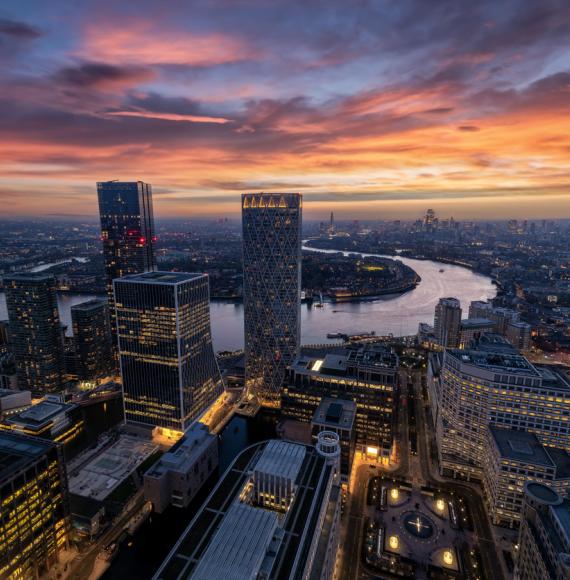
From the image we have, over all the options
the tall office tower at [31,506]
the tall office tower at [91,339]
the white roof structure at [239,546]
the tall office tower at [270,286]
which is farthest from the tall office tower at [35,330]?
the white roof structure at [239,546]

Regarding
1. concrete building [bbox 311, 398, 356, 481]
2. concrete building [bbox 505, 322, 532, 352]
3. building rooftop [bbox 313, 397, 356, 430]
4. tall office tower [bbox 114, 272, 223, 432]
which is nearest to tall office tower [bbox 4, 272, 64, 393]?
tall office tower [bbox 114, 272, 223, 432]

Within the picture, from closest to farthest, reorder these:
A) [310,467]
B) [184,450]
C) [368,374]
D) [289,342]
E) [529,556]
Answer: [529,556] → [310,467] → [184,450] → [368,374] → [289,342]

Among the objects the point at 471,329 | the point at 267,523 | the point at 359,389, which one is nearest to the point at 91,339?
the point at 359,389

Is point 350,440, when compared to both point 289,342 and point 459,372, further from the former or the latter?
point 289,342

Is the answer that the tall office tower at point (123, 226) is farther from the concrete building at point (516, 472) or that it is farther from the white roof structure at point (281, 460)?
the concrete building at point (516, 472)

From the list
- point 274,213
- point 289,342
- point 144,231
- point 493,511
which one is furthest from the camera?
point 144,231

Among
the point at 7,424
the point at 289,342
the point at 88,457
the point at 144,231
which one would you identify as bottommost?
the point at 88,457

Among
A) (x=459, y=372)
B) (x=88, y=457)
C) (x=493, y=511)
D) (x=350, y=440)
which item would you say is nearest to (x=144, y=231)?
(x=88, y=457)
